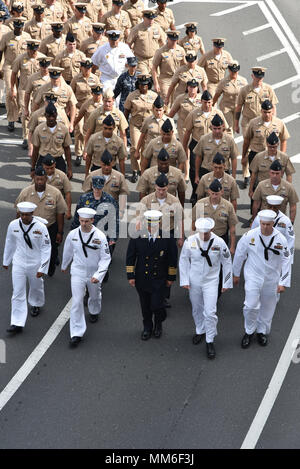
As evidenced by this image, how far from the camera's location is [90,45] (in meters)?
23.5

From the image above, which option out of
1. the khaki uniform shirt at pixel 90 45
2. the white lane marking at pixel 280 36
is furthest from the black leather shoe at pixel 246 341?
the white lane marking at pixel 280 36

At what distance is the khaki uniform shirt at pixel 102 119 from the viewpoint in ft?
64.6

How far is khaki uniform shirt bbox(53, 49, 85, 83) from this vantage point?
22.6m

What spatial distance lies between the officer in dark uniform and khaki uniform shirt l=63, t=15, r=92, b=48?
10290 mm

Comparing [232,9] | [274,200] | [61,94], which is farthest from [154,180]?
[232,9]

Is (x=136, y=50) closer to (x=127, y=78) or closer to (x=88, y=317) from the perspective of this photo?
(x=127, y=78)

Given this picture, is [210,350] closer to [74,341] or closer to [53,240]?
[74,341]

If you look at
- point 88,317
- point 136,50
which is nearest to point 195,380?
point 88,317

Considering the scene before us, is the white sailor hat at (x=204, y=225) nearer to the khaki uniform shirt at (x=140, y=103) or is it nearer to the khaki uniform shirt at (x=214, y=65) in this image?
the khaki uniform shirt at (x=140, y=103)

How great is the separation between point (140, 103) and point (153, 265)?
621 cm

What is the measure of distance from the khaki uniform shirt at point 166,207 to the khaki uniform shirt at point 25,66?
6353 millimetres

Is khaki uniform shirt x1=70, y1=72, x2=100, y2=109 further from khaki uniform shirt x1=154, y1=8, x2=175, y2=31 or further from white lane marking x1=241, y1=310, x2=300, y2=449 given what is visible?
white lane marking x1=241, y1=310, x2=300, y2=449

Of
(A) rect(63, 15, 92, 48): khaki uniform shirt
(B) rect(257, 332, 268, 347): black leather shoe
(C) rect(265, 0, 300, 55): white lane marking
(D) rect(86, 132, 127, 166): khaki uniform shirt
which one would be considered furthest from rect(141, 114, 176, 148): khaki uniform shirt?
(C) rect(265, 0, 300, 55): white lane marking

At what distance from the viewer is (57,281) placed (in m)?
17.3
